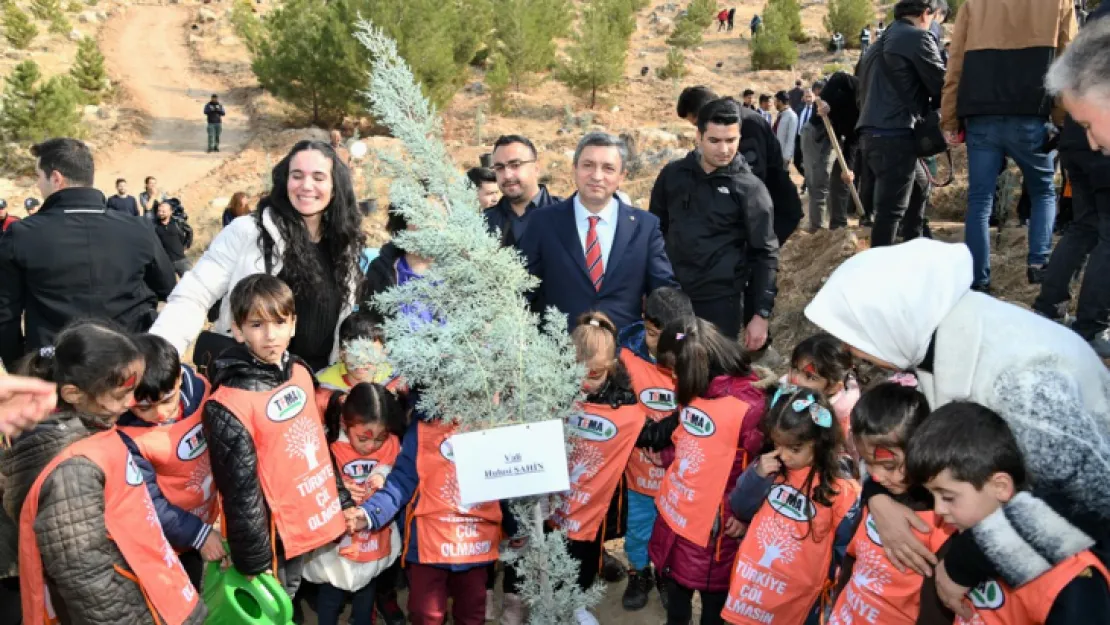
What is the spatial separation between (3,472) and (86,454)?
0.47 meters

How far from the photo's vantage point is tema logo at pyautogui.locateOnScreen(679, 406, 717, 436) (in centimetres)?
308

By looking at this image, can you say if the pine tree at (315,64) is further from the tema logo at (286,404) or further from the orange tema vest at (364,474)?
the tema logo at (286,404)

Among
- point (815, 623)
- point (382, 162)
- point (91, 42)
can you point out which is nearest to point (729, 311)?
point (815, 623)

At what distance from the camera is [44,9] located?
2986 centimetres

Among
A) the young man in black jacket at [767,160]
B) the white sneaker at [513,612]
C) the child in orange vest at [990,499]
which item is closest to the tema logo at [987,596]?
the child in orange vest at [990,499]

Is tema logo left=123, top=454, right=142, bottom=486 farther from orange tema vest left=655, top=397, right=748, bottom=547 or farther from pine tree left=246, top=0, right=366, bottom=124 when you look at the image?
pine tree left=246, top=0, right=366, bottom=124

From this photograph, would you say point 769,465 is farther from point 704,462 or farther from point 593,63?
point 593,63

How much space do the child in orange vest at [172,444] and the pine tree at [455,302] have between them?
3.13 ft

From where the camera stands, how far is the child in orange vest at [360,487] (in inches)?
126

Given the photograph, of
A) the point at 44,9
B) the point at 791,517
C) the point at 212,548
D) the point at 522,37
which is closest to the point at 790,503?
the point at 791,517

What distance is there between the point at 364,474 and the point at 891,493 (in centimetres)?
201

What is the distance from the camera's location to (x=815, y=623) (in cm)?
303

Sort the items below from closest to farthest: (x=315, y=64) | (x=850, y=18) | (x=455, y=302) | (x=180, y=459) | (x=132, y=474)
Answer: (x=455, y=302)
(x=132, y=474)
(x=180, y=459)
(x=315, y=64)
(x=850, y=18)

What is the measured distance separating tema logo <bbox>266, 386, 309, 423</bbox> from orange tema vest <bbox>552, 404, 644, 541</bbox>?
3.40 feet
